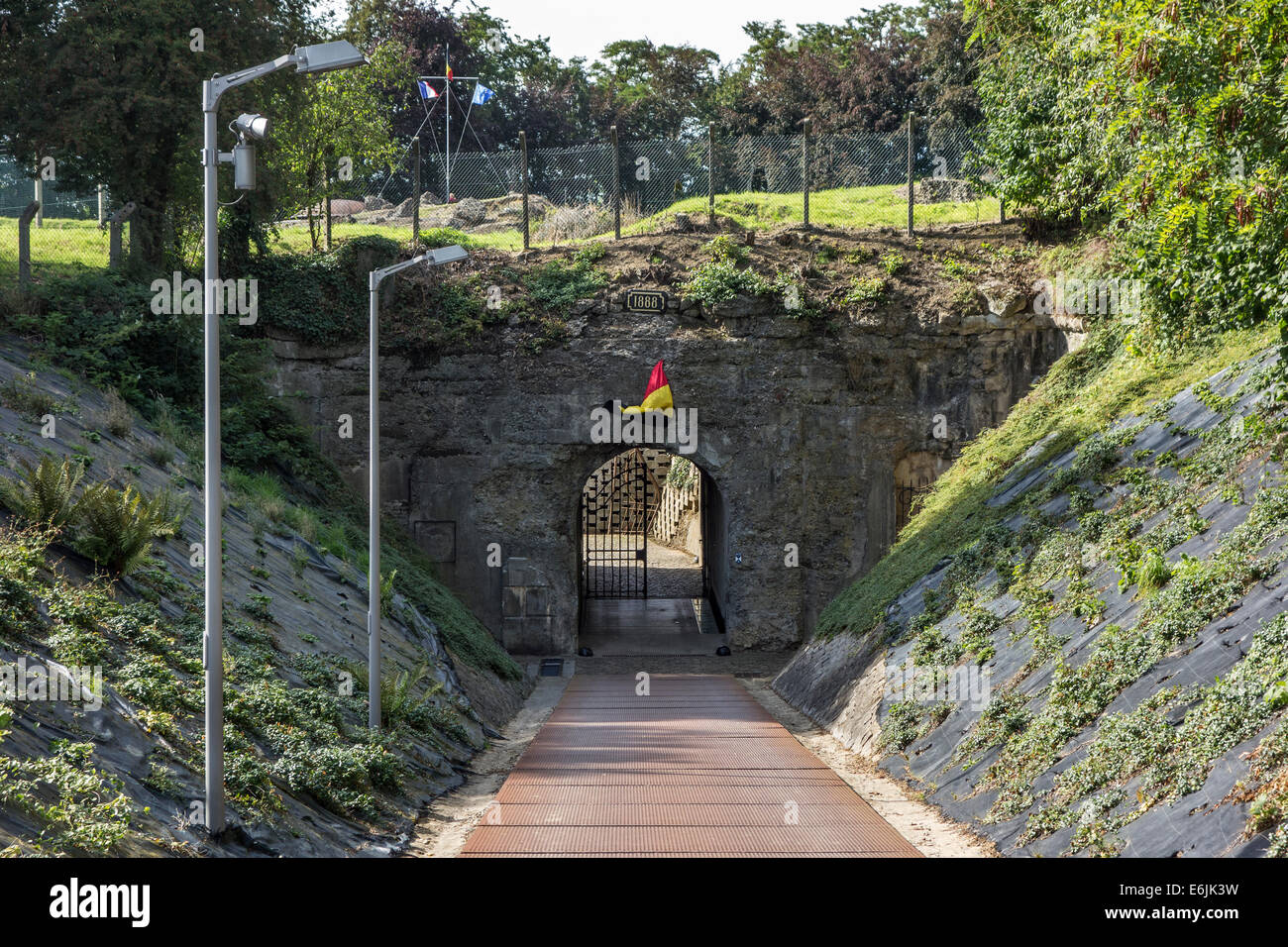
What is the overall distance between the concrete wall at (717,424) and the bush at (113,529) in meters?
14.4

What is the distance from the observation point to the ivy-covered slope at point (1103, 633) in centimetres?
941

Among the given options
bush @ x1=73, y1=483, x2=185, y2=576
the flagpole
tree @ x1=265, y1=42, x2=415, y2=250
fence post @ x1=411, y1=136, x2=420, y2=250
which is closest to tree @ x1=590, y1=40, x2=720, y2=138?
the flagpole

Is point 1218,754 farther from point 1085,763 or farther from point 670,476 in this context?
point 670,476

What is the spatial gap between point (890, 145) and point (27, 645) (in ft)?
87.5

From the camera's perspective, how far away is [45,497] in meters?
12.4

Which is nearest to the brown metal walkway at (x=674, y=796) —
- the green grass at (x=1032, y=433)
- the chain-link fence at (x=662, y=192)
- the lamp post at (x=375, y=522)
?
the lamp post at (x=375, y=522)

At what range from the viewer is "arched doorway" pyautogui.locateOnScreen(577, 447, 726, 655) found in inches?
1142

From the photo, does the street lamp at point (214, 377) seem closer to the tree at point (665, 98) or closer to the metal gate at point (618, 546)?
the metal gate at point (618, 546)

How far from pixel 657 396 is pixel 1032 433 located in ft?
26.5

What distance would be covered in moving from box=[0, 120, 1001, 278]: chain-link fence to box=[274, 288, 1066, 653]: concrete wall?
382 cm

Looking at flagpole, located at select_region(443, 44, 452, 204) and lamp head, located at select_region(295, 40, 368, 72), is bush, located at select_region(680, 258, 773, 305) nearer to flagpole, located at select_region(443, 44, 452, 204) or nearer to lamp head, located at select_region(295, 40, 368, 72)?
flagpole, located at select_region(443, 44, 452, 204)

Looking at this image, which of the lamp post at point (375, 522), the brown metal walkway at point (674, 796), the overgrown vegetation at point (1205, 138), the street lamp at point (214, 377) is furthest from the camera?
the lamp post at point (375, 522)

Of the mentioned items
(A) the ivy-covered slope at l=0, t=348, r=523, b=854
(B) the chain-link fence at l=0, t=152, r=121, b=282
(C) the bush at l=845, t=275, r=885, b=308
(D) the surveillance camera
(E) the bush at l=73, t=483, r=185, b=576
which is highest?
(B) the chain-link fence at l=0, t=152, r=121, b=282

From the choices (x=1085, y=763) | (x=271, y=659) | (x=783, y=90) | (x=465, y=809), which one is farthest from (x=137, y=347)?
(x=783, y=90)
